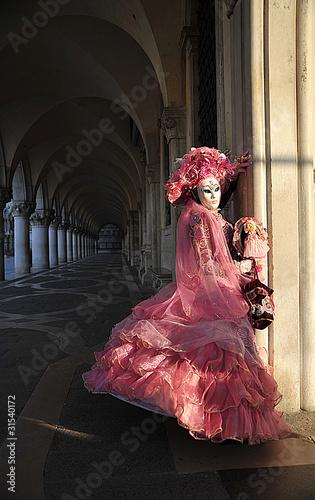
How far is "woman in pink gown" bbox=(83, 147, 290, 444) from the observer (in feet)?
6.40

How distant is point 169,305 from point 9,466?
1311 millimetres

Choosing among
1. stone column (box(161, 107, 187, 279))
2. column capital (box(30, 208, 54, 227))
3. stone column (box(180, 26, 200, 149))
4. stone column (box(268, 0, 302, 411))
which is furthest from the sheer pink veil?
column capital (box(30, 208, 54, 227))

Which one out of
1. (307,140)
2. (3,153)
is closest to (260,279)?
(307,140)

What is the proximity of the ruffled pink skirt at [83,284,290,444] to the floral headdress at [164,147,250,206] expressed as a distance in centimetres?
96

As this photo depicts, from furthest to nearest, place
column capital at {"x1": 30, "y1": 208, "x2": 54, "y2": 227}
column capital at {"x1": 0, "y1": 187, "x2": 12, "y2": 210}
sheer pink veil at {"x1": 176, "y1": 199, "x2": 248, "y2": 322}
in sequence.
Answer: column capital at {"x1": 30, "y1": 208, "x2": 54, "y2": 227}, column capital at {"x1": 0, "y1": 187, "x2": 12, "y2": 210}, sheer pink veil at {"x1": 176, "y1": 199, "x2": 248, "y2": 322}

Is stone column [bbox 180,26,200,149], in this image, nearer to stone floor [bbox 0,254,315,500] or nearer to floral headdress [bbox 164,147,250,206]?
floral headdress [bbox 164,147,250,206]

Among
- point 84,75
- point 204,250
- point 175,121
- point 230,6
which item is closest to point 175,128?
point 175,121

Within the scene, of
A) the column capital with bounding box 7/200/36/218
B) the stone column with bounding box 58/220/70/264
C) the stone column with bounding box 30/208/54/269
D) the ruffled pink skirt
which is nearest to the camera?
the ruffled pink skirt

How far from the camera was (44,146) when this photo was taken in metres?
17.8

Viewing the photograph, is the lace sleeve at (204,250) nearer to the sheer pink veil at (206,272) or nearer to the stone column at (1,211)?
the sheer pink veil at (206,272)

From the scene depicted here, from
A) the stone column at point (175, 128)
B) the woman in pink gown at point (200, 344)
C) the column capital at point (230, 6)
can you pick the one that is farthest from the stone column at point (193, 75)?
the woman in pink gown at point (200, 344)

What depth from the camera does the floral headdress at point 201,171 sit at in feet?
8.45

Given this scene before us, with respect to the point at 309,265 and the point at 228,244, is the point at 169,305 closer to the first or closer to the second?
the point at 228,244

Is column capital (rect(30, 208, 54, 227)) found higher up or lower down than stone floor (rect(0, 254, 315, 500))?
higher up
